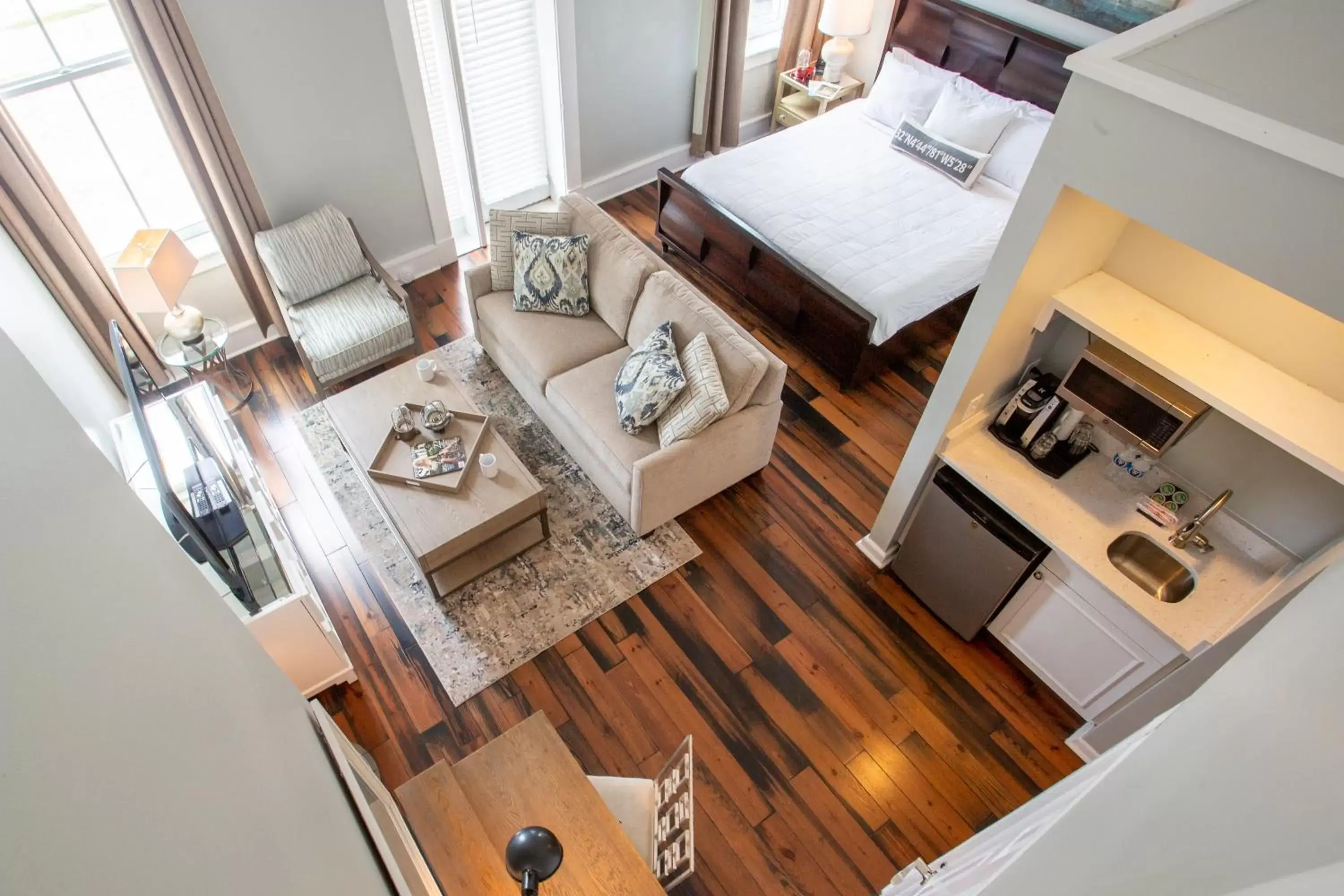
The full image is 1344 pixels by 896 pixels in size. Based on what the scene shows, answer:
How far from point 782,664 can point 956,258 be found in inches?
99.2

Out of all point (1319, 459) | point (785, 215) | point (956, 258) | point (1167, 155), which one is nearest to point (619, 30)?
point (785, 215)

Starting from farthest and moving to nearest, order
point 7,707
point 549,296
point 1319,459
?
1. point 549,296
2. point 1319,459
3. point 7,707

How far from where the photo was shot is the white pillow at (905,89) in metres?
5.11

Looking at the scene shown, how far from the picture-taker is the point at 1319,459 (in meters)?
2.17

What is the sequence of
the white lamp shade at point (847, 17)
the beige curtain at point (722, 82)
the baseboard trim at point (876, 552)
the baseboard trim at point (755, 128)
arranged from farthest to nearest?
the baseboard trim at point (755, 128) < the white lamp shade at point (847, 17) < the beige curtain at point (722, 82) < the baseboard trim at point (876, 552)

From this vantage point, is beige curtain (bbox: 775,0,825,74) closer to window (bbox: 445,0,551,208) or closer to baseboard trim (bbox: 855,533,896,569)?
window (bbox: 445,0,551,208)

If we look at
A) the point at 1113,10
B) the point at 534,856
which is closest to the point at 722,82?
the point at 1113,10

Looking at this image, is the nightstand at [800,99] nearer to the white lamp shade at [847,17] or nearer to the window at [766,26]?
the window at [766,26]

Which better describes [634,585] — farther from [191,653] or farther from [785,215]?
[191,653]

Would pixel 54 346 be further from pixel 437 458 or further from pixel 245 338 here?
pixel 437 458

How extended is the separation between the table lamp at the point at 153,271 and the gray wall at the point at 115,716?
2.85 meters

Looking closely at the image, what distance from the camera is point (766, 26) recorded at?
5.91 meters

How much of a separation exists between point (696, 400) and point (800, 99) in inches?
147

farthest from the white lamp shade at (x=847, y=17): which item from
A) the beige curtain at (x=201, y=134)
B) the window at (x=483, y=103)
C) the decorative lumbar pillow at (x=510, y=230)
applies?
the beige curtain at (x=201, y=134)
